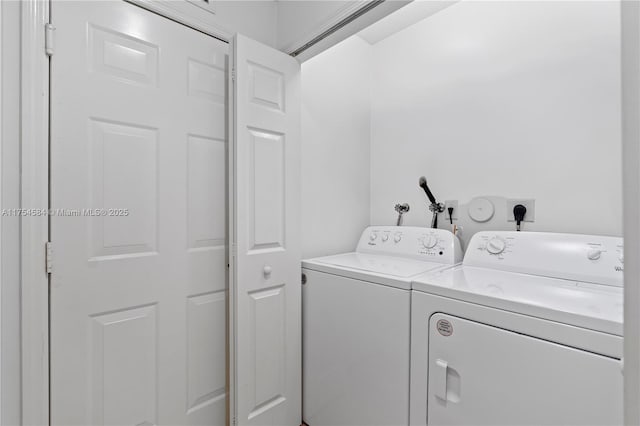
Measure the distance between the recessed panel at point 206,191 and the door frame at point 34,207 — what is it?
1.62 ft

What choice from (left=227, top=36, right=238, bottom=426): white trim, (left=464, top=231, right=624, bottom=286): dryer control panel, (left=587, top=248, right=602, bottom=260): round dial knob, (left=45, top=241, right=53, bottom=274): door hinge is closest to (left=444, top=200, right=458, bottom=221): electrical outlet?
(left=464, top=231, right=624, bottom=286): dryer control panel

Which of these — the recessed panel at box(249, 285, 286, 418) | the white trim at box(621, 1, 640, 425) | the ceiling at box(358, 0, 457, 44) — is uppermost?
the ceiling at box(358, 0, 457, 44)

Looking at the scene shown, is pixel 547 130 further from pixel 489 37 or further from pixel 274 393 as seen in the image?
pixel 274 393

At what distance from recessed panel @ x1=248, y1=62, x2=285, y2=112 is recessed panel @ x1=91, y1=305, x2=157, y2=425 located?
41.2 inches

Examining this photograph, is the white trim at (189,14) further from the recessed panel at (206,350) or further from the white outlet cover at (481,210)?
the white outlet cover at (481,210)

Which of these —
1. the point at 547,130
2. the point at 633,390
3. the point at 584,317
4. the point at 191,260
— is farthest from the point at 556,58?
the point at 191,260

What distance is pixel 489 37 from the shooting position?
1.78 m

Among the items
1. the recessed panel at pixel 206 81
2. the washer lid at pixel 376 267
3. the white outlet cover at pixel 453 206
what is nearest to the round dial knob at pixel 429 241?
the washer lid at pixel 376 267

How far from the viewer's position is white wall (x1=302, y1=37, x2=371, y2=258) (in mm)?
1915

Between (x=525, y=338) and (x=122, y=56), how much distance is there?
5.67 ft

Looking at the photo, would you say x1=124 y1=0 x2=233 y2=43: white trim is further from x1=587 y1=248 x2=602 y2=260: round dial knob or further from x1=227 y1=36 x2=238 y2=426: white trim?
x1=587 y1=248 x2=602 y2=260: round dial knob

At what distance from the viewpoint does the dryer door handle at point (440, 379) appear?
1.12 metres

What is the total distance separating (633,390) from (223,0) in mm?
1846

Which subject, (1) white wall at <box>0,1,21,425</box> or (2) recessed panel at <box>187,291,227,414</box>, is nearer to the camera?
(1) white wall at <box>0,1,21,425</box>
